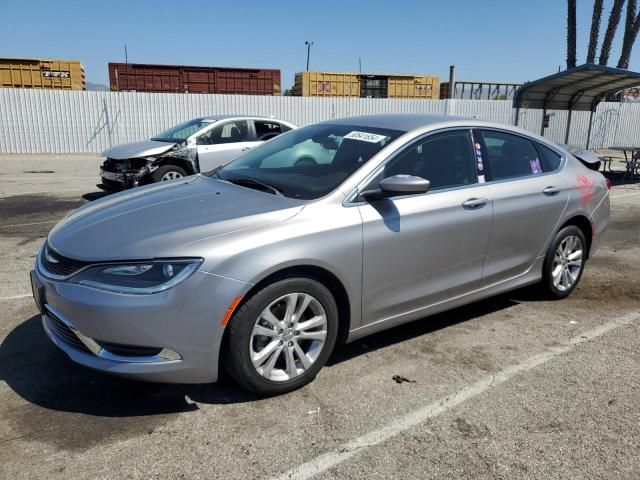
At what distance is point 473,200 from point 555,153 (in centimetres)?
143

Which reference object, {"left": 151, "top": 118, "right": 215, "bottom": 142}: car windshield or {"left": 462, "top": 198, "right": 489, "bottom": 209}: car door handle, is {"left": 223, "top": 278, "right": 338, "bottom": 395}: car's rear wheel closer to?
{"left": 462, "top": 198, "right": 489, "bottom": 209}: car door handle

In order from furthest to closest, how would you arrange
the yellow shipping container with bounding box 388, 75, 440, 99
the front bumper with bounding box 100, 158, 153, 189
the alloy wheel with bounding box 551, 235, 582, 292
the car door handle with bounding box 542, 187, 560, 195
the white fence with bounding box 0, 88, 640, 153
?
the yellow shipping container with bounding box 388, 75, 440, 99, the white fence with bounding box 0, 88, 640, 153, the front bumper with bounding box 100, 158, 153, 189, the alloy wheel with bounding box 551, 235, 582, 292, the car door handle with bounding box 542, 187, 560, 195

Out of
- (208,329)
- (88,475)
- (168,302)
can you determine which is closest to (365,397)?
(208,329)

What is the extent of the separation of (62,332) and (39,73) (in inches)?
959

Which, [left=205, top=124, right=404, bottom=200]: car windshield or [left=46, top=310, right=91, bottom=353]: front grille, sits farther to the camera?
[left=205, top=124, right=404, bottom=200]: car windshield

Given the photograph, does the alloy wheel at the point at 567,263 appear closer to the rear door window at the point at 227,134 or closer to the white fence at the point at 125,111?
the rear door window at the point at 227,134

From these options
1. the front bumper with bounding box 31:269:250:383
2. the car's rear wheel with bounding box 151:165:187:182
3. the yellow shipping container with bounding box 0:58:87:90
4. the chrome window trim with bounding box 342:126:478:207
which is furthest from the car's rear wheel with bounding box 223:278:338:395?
the yellow shipping container with bounding box 0:58:87:90

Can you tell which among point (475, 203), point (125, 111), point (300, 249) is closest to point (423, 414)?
point (300, 249)

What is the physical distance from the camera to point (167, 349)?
109 inches

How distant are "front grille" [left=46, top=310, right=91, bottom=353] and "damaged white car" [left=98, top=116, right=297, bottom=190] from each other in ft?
21.8

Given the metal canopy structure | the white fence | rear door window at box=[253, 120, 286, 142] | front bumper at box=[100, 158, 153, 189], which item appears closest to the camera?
front bumper at box=[100, 158, 153, 189]

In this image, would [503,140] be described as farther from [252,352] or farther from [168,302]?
[168,302]

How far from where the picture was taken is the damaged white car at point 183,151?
948 cm

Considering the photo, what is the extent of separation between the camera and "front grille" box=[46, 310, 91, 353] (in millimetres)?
2869
